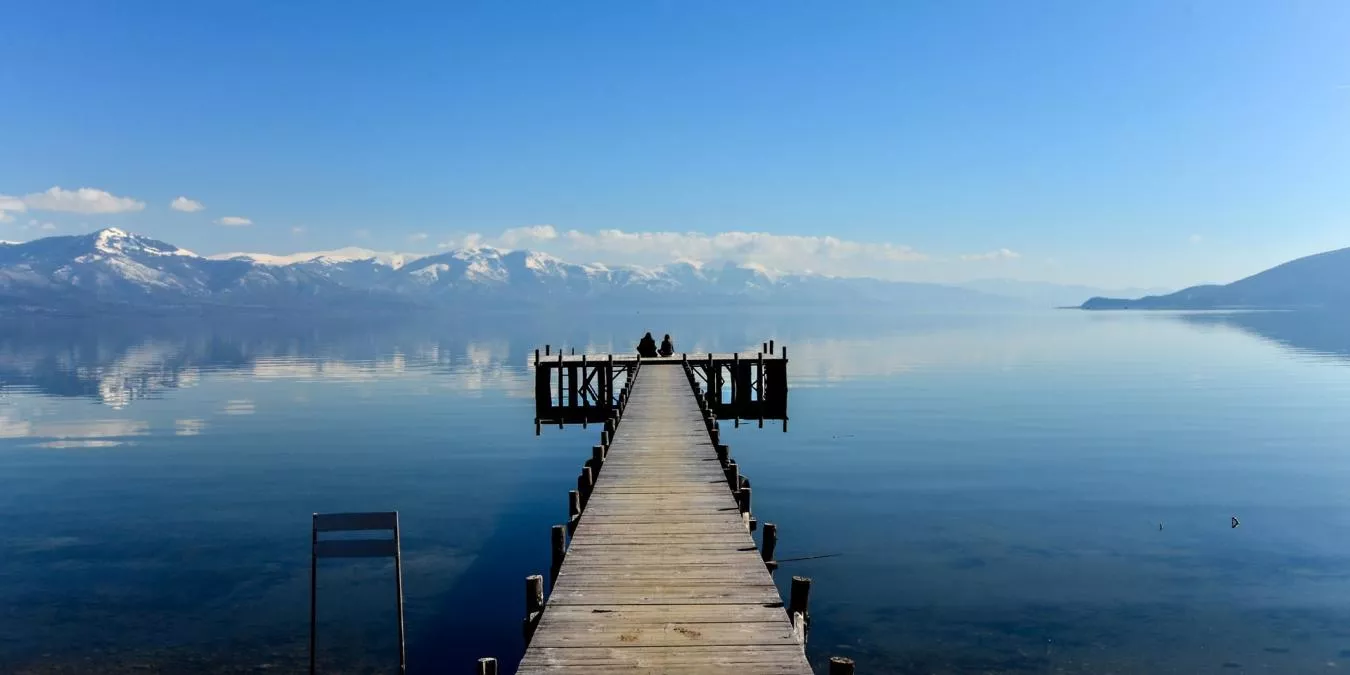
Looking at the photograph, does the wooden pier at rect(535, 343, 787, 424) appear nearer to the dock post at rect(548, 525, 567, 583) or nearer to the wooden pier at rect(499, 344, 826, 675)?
the wooden pier at rect(499, 344, 826, 675)

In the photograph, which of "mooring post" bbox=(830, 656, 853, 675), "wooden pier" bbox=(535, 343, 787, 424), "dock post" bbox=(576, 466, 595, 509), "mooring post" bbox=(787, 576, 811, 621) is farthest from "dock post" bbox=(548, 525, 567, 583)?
"wooden pier" bbox=(535, 343, 787, 424)

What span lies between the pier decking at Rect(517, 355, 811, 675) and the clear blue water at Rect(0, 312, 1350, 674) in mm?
4365

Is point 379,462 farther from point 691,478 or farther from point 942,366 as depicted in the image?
point 942,366

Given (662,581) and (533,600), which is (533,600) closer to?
(533,600)

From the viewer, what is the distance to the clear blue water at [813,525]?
61.2ft

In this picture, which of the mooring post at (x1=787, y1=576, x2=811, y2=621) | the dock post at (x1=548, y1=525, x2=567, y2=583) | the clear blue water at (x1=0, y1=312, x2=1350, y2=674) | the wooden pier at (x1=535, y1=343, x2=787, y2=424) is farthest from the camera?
the wooden pier at (x1=535, y1=343, x2=787, y2=424)

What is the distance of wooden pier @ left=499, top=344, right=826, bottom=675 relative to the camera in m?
9.73

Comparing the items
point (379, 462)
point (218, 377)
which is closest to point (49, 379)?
point (218, 377)

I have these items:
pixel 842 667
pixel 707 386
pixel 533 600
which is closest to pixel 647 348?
pixel 707 386

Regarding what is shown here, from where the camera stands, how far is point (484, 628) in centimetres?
1953

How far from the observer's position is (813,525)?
1072 inches

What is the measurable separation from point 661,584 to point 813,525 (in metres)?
16.1

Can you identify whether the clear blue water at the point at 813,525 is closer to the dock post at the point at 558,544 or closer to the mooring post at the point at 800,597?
the dock post at the point at 558,544

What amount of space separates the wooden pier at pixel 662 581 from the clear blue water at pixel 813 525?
4346 millimetres
